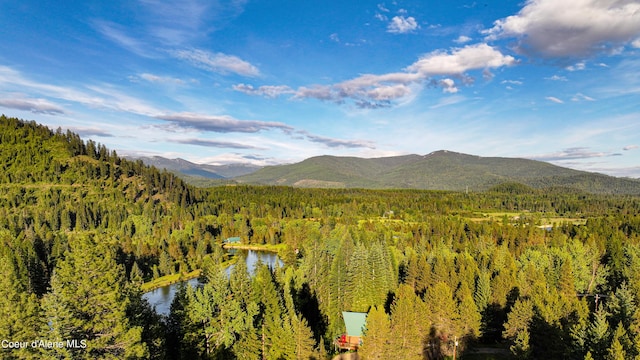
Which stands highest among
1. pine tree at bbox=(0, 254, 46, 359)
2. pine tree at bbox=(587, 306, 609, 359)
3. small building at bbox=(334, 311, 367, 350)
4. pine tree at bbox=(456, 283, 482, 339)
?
pine tree at bbox=(0, 254, 46, 359)

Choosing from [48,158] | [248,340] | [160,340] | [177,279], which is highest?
[48,158]

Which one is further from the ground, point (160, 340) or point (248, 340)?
point (160, 340)

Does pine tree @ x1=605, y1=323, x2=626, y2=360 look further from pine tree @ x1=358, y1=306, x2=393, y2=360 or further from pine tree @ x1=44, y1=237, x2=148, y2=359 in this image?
pine tree @ x1=44, y1=237, x2=148, y2=359

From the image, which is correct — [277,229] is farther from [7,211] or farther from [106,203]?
[7,211]

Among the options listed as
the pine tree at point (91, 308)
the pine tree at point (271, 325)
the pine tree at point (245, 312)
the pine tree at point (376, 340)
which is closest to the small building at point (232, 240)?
the pine tree at point (245, 312)

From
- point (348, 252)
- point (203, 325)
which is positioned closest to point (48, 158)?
point (348, 252)

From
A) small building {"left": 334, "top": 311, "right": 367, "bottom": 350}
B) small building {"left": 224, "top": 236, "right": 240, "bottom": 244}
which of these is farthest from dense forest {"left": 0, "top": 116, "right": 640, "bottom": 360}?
small building {"left": 224, "top": 236, "right": 240, "bottom": 244}

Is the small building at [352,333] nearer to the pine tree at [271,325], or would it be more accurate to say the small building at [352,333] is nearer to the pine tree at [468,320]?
the pine tree at [271,325]
